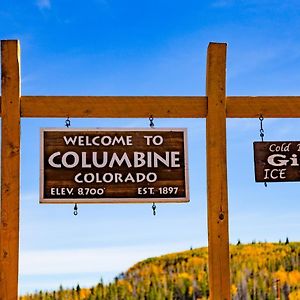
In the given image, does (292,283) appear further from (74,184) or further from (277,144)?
(74,184)

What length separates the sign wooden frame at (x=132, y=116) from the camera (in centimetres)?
793

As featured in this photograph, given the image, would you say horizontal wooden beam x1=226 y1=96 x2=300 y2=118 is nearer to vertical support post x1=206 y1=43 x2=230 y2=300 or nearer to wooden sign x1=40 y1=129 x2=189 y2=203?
vertical support post x1=206 y1=43 x2=230 y2=300

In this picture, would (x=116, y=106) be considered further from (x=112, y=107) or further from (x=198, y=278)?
(x=198, y=278)

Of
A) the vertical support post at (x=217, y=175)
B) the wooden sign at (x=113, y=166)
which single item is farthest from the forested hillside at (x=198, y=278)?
the wooden sign at (x=113, y=166)

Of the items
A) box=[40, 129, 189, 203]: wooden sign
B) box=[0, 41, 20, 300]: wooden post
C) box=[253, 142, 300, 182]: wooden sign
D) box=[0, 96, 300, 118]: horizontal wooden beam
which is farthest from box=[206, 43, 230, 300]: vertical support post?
box=[0, 41, 20, 300]: wooden post

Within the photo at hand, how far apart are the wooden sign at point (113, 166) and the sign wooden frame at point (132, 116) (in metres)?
0.22

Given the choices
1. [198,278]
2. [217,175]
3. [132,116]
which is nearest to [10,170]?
[132,116]

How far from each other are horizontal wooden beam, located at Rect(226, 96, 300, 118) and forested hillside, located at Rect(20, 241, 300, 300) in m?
4.27

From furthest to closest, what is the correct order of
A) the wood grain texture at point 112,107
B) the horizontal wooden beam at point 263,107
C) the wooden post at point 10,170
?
→ the horizontal wooden beam at point 263,107
the wood grain texture at point 112,107
the wooden post at point 10,170

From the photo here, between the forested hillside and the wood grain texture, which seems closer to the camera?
the wood grain texture

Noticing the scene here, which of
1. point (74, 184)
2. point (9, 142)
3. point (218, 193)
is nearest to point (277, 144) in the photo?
point (218, 193)

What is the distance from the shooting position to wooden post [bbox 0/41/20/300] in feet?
25.8

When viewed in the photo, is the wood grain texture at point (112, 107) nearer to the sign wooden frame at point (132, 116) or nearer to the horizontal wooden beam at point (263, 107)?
the sign wooden frame at point (132, 116)

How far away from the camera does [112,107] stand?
8.20m
